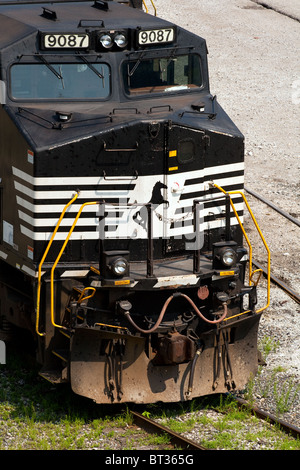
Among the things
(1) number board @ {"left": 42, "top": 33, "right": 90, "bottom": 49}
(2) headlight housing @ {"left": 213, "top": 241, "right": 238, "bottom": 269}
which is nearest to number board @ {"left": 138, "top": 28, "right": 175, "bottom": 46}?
(1) number board @ {"left": 42, "top": 33, "right": 90, "bottom": 49}

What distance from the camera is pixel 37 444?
909 cm

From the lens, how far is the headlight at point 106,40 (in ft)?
32.6

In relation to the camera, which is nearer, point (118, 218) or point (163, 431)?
point (163, 431)

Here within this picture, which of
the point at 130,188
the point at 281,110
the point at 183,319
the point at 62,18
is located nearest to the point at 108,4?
the point at 62,18

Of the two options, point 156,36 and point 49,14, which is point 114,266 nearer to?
point 156,36

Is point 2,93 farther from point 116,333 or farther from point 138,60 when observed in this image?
point 116,333

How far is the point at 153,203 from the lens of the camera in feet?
31.7

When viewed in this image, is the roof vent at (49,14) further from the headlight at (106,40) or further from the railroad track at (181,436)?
the railroad track at (181,436)

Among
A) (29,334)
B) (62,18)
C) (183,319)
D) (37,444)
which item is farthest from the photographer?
(29,334)

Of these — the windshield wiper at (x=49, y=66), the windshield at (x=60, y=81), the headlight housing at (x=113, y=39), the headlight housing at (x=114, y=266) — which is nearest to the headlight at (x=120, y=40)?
the headlight housing at (x=113, y=39)

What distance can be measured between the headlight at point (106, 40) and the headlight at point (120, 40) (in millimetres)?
66

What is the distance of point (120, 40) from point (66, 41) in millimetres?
641

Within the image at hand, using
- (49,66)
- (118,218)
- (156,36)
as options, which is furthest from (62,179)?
(156,36)

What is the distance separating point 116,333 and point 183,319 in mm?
940
